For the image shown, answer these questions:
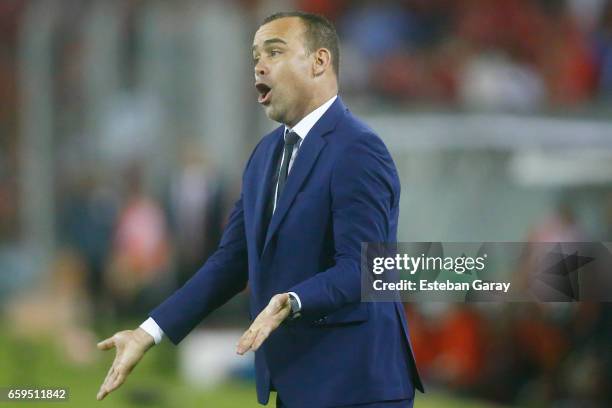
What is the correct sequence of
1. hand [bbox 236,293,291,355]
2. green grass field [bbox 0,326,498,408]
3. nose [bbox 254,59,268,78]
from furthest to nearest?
1. green grass field [bbox 0,326,498,408]
2. nose [bbox 254,59,268,78]
3. hand [bbox 236,293,291,355]

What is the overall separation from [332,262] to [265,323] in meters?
0.36

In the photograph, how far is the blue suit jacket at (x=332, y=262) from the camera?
3.03 metres

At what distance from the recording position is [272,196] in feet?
10.6

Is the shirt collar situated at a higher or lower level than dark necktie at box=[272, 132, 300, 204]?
higher

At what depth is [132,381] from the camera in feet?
25.9

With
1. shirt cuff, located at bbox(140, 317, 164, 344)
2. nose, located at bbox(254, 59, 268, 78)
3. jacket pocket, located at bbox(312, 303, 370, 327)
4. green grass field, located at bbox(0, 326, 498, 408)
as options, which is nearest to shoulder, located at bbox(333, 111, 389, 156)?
nose, located at bbox(254, 59, 268, 78)

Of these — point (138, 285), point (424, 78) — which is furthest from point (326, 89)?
point (424, 78)

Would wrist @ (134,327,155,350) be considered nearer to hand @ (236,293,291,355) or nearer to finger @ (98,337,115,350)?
finger @ (98,337,115,350)

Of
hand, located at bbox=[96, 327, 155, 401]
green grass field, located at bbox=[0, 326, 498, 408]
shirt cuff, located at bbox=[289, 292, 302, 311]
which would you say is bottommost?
green grass field, located at bbox=[0, 326, 498, 408]

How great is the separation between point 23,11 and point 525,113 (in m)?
4.55

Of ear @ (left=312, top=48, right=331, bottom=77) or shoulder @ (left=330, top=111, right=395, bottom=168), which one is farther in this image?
ear @ (left=312, top=48, right=331, bottom=77)

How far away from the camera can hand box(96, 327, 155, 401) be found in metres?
3.06

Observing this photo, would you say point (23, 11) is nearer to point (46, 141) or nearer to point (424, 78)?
point (46, 141)

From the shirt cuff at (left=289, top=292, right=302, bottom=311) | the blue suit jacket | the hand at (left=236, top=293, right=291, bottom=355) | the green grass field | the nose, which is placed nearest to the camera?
the hand at (left=236, top=293, right=291, bottom=355)
